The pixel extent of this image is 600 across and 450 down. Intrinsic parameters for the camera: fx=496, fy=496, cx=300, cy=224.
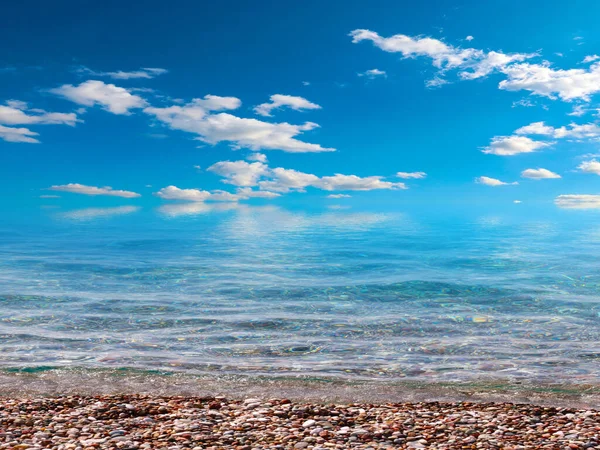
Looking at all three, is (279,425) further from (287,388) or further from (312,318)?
(312,318)

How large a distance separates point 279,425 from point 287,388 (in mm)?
3103

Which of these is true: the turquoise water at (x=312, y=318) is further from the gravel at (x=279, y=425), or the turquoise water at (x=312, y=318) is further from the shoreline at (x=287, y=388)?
the gravel at (x=279, y=425)

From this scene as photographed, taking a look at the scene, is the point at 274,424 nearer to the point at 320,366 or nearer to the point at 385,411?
the point at 385,411

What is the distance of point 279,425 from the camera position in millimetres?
8367

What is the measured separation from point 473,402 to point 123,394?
24.3 feet

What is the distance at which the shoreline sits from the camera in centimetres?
1069

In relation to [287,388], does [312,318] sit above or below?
above

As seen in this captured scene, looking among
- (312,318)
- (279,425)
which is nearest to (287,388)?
(279,425)

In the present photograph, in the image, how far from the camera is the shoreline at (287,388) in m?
10.7

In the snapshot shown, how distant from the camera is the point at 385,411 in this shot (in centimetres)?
924

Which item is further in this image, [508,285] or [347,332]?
[508,285]

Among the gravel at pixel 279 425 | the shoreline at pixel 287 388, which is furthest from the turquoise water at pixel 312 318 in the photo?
the gravel at pixel 279 425

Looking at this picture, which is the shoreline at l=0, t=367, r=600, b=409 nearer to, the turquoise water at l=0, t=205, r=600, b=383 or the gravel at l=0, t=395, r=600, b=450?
the turquoise water at l=0, t=205, r=600, b=383

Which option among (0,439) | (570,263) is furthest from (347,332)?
(570,263)
